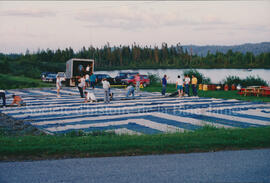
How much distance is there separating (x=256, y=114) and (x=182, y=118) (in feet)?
11.8

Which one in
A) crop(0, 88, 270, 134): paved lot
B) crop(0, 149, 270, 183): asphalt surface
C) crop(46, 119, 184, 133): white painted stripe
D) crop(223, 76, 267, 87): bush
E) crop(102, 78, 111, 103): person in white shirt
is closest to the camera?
crop(0, 149, 270, 183): asphalt surface

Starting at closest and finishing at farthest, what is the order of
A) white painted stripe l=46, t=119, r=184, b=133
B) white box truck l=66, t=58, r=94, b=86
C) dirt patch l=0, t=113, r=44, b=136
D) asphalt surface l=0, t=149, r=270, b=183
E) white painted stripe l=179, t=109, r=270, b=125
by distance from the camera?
asphalt surface l=0, t=149, r=270, b=183 → dirt patch l=0, t=113, r=44, b=136 → white painted stripe l=46, t=119, r=184, b=133 → white painted stripe l=179, t=109, r=270, b=125 → white box truck l=66, t=58, r=94, b=86

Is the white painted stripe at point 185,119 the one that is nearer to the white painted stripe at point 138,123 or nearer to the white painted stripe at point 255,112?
the white painted stripe at point 138,123

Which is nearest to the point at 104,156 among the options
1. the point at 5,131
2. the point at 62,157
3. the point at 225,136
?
the point at 62,157

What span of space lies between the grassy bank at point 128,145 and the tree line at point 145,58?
7468cm

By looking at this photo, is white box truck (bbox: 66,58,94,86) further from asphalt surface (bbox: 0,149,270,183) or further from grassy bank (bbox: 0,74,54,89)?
asphalt surface (bbox: 0,149,270,183)

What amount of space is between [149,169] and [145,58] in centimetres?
14094

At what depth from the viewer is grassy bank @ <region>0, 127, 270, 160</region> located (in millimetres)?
6758


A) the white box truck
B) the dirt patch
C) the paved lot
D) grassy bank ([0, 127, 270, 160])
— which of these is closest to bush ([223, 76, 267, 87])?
the white box truck

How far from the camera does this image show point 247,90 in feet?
78.7

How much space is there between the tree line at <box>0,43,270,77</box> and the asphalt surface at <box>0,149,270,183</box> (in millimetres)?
76400

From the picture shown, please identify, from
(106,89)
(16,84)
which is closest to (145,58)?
(16,84)

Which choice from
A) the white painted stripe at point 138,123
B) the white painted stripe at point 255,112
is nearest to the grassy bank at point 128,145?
the white painted stripe at point 138,123

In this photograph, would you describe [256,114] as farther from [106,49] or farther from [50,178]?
[106,49]
